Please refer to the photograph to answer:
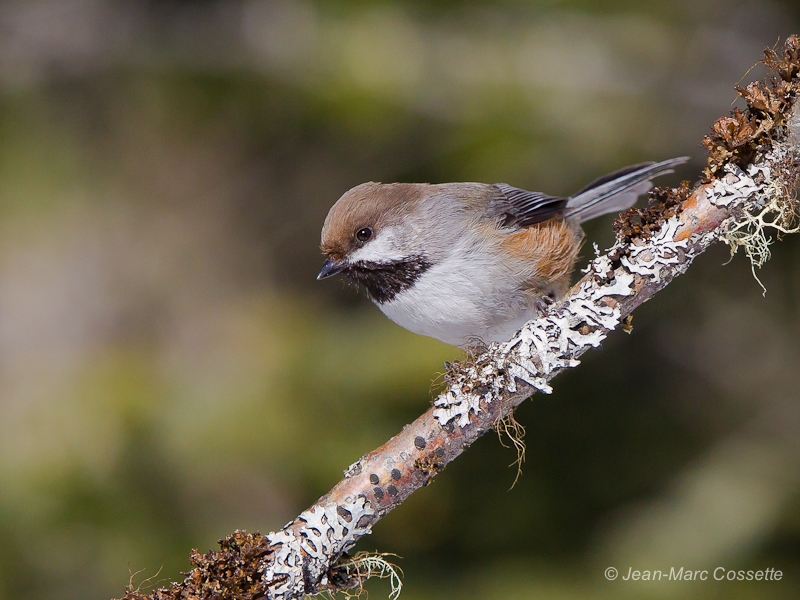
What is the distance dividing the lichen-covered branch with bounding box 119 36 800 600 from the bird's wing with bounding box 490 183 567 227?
1210mm

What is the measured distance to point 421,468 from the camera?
2441 mm

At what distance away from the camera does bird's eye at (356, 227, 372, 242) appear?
3.21m

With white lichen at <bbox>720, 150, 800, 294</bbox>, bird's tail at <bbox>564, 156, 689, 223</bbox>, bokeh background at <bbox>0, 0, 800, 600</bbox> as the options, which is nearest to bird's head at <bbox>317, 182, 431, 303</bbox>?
bird's tail at <bbox>564, 156, 689, 223</bbox>

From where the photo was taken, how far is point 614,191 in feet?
11.9

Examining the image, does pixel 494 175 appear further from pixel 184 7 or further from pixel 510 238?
pixel 184 7

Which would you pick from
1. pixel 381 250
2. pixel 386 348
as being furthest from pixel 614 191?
pixel 386 348

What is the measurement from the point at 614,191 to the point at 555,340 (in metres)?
1.49

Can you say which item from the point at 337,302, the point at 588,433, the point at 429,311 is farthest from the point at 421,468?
the point at 337,302

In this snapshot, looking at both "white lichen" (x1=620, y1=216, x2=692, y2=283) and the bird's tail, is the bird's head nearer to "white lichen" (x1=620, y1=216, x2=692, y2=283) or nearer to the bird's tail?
the bird's tail

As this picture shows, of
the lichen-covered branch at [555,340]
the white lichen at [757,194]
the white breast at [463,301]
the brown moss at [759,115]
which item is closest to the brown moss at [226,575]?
the lichen-covered branch at [555,340]

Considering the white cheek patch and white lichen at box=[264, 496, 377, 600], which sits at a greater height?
the white cheek patch

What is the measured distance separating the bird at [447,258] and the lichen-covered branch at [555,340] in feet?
1.98

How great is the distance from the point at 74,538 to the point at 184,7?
4555 mm

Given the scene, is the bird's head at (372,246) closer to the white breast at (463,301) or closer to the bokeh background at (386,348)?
the white breast at (463,301)
